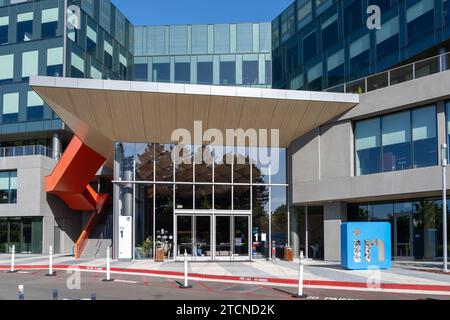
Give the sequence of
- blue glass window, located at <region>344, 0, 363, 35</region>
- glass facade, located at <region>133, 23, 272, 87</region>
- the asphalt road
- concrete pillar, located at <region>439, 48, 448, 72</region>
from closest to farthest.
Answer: the asphalt road → concrete pillar, located at <region>439, 48, 448, 72</region> → blue glass window, located at <region>344, 0, 363, 35</region> → glass facade, located at <region>133, 23, 272, 87</region>

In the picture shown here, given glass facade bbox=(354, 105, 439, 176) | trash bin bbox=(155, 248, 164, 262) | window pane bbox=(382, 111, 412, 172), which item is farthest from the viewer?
trash bin bbox=(155, 248, 164, 262)

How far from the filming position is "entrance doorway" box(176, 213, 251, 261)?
28.0 metres

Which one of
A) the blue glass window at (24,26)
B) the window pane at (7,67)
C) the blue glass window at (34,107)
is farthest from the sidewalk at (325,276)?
the blue glass window at (24,26)

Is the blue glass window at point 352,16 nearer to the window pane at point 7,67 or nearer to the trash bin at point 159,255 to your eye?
the trash bin at point 159,255

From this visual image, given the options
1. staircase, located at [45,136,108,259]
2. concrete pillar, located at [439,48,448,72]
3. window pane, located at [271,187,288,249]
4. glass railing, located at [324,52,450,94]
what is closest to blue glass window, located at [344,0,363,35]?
glass railing, located at [324,52,450,94]

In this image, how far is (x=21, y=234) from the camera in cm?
3938

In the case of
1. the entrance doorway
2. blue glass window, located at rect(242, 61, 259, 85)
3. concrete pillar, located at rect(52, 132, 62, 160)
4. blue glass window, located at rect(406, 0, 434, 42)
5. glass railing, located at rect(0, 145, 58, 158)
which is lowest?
the entrance doorway

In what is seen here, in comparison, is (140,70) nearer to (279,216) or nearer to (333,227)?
(279,216)

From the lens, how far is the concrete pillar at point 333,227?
27484mm

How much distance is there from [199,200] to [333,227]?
698cm

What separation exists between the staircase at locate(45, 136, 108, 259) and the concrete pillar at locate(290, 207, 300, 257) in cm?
1250

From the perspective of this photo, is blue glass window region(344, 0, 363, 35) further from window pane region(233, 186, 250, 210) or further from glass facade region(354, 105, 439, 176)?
window pane region(233, 186, 250, 210)

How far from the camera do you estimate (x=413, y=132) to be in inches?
968
